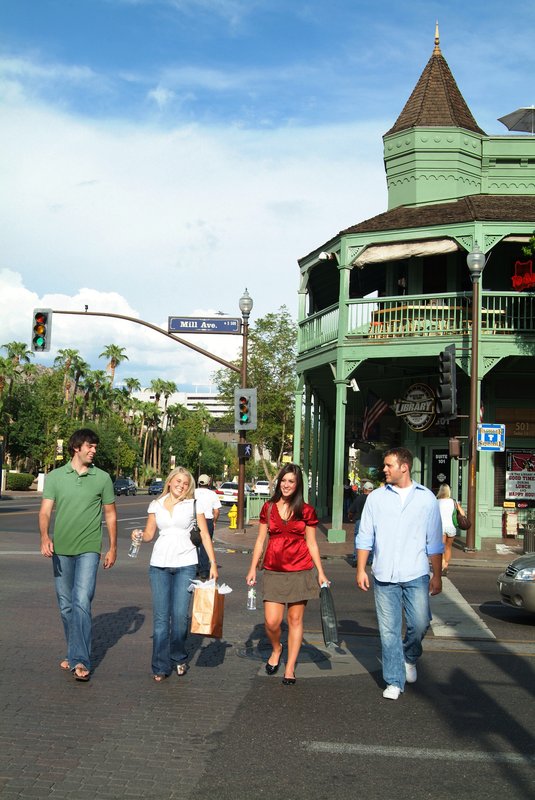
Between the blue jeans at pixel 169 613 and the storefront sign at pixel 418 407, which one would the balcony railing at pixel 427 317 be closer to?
the storefront sign at pixel 418 407

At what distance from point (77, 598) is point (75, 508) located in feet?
2.34

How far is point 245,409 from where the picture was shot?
2561cm

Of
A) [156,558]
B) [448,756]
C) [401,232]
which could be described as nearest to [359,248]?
[401,232]

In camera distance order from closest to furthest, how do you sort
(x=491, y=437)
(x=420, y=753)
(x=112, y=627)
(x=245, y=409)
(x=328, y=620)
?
(x=420, y=753) < (x=328, y=620) < (x=112, y=627) < (x=491, y=437) < (x=245, y=409)

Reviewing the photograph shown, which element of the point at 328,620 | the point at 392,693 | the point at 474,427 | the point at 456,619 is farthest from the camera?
the point at 474,427

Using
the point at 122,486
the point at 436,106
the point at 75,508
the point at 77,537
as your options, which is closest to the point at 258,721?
the point at 77,537

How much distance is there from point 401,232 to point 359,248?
3.79 ft

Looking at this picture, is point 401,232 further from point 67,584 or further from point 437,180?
point 67,584

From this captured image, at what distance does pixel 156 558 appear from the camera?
7.34 m

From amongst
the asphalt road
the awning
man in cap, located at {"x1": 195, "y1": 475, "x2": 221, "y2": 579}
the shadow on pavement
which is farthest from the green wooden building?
the asphalt road

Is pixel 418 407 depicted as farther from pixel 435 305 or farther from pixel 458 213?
pixel 458 213

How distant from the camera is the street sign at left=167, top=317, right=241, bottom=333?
24172 mm

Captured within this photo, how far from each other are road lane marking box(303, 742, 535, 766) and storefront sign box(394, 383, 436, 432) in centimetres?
1980

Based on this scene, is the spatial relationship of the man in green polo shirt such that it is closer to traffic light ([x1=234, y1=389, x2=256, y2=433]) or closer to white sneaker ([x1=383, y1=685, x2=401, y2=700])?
white sneaker ([x1=383, y1=685, x2=401, y2=700])
